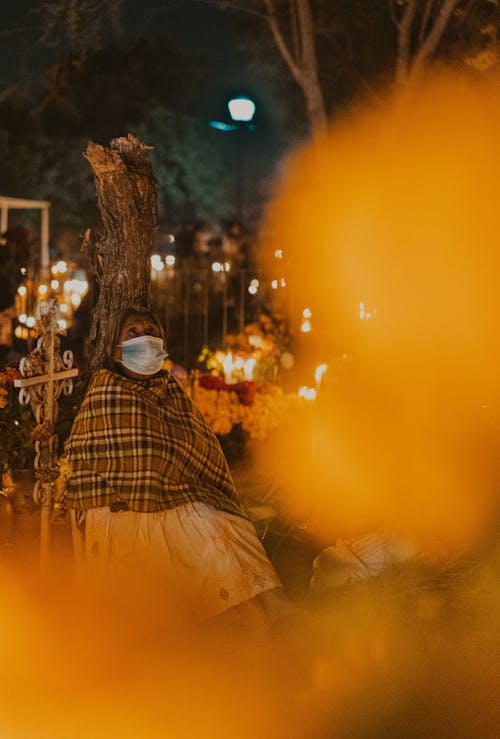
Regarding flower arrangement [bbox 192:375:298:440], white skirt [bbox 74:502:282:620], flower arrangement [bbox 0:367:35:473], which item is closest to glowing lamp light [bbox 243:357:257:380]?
flower arrangement [bbox 192:375:298:440]

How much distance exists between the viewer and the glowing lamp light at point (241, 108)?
496 inches

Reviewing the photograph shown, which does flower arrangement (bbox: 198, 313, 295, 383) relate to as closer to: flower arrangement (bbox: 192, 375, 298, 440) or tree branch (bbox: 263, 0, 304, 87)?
flower arrangement (bbox: 192, 375, 298, 440)

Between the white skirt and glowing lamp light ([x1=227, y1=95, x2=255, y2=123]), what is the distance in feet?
26.9

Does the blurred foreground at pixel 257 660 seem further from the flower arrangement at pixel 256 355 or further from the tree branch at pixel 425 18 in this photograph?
the tree branch at pixel 425 18

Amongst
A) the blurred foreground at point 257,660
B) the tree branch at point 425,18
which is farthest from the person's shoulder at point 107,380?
the tree branch at point 425,18

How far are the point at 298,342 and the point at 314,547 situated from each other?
17.6 ft

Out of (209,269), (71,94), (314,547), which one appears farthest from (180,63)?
(314,547)

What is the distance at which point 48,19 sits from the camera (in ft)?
41.6

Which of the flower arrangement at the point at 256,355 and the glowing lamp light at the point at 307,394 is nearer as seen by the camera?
the glowing lamp light at the point at 307,394

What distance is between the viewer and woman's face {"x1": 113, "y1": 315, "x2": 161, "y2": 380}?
5.54 metres

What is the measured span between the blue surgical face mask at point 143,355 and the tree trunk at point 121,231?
1208mm

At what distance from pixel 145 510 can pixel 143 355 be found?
2.72 ft

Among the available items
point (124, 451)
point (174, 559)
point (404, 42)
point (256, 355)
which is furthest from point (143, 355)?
point (404, 42)

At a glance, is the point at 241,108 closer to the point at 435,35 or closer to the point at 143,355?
the point at 435,35
